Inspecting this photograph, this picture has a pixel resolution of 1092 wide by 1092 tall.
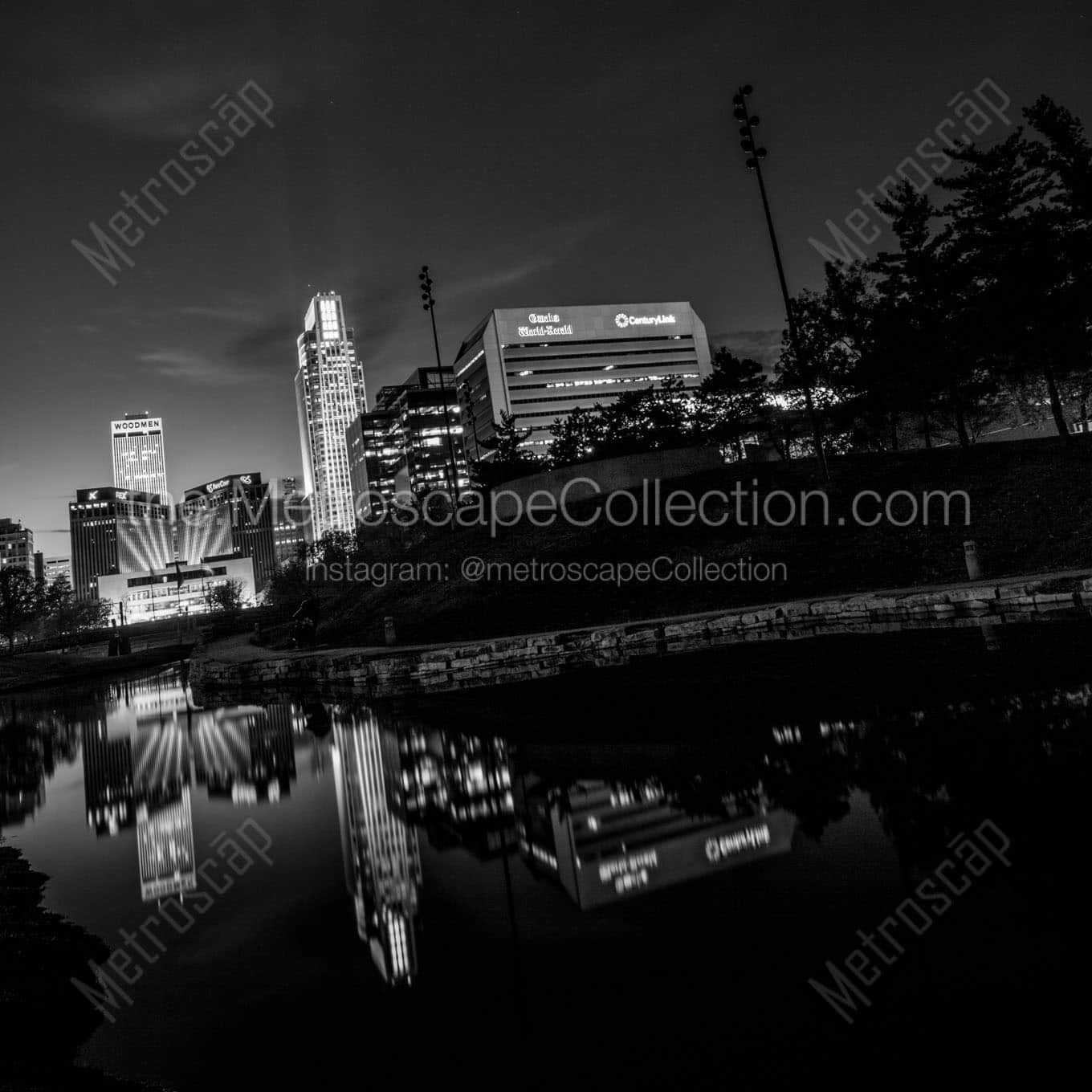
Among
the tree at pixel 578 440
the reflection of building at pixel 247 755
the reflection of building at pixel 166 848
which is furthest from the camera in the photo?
the tree at pixel 578 440

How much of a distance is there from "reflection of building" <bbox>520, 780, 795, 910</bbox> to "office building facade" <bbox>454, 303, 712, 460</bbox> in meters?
167

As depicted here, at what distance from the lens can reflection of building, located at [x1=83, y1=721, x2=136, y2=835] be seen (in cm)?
765

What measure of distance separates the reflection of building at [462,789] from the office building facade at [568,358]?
538ft

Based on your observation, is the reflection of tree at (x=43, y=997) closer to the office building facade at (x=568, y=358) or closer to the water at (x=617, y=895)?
the water at (x=617, y=895)

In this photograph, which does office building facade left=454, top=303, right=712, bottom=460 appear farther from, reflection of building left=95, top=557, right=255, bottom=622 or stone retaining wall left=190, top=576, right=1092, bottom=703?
stone retaining wall left=190, top=576, right=1092, bottom=703

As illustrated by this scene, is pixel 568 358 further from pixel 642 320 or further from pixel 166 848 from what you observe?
pixel 166 848

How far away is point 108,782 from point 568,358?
177 m

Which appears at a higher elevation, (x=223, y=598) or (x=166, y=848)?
(x=223, y=598)

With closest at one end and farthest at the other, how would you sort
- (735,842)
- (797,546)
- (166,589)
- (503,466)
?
(735,842) → (797,546) → (503,466) → (166,589)

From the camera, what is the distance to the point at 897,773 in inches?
219

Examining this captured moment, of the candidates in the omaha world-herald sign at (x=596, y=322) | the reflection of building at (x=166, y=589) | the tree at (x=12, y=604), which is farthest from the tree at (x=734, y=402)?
the reflection of building at (x=166, y=589)

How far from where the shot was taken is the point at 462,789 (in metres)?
6.93

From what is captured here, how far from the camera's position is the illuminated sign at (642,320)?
183 m

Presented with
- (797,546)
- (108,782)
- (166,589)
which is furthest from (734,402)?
(166,589)
